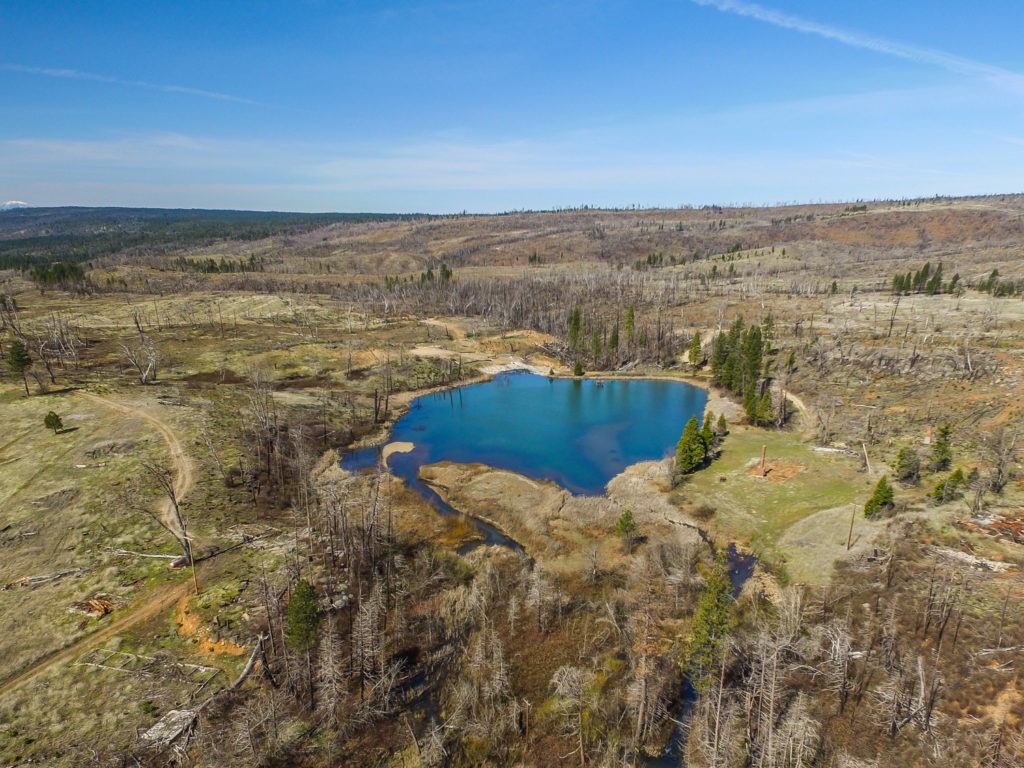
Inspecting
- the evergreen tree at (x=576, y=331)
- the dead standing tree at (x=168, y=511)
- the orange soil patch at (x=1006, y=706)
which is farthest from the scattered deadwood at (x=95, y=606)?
the evergreen tree at (x=576, y=331)

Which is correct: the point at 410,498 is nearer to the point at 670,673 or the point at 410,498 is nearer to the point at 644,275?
the point at 670,673

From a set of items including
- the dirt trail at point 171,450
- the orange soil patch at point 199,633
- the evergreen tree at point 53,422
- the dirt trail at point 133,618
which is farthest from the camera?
the evergreen tree at point 53,422

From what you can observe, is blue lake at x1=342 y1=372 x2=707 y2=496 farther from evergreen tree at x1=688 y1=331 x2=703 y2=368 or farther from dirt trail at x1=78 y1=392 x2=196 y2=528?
dirt trail at x1=78 y1=392 x2=196 y2=528

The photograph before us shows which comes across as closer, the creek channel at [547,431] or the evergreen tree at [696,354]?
the creek channel at [547,431]

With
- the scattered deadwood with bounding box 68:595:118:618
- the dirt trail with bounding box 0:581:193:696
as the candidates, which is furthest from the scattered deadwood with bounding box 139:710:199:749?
the scattered deadwood with bounding box 68:595:118:618

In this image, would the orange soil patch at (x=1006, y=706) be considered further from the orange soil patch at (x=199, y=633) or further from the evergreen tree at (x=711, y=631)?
the orange soil patch at (x=199, y=633)

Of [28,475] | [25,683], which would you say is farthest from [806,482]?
[28,475]

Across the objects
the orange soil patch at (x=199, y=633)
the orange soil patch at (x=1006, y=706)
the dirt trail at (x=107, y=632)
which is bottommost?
the orange soil patch at (x=199, y=633)
